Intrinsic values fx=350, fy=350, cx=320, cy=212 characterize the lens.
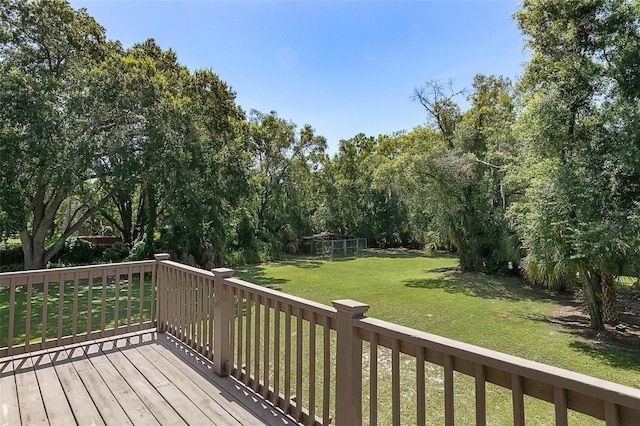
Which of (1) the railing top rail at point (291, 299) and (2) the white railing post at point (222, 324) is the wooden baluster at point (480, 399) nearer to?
(1) the railing top rail at point (291, 299)

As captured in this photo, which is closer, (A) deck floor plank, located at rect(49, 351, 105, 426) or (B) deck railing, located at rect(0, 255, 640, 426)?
(B) deck railing, located at rect(0, 255, 640, 426)

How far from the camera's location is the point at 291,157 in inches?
836

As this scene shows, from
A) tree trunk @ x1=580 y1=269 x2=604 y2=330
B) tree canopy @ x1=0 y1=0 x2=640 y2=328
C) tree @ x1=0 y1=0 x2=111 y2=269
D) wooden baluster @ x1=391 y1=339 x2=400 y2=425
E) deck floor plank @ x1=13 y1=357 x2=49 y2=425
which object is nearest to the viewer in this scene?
wooden baluster @ x1=391 y1=339 x2=400 y2=425

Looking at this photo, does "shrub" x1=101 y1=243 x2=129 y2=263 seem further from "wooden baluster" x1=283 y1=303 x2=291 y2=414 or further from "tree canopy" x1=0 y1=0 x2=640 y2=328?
"wooden baluster" x1=283 y1=303 x2=291 y2=414

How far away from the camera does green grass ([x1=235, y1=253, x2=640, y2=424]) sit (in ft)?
12.0

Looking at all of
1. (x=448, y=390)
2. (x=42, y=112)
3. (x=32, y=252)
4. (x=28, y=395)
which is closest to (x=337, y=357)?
(x=448, y=390)

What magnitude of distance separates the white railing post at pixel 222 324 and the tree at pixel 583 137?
5321 mm

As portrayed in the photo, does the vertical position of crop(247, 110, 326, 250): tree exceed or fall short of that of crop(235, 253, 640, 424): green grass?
it exceeds it

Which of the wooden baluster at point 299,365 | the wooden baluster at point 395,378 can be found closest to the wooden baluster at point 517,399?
the wooden baluster at point 395,378

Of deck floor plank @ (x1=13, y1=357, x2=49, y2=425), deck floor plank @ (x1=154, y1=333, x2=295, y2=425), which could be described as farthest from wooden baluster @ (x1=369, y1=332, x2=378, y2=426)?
deck floor plank @ (x1=13, y1=357, x2=49, y2=425)

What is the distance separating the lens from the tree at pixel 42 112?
8.29m

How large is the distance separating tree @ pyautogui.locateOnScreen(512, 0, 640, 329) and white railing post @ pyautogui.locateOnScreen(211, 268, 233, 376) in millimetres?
5321

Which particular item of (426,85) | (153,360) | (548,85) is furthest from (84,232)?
Answer: (548,85)

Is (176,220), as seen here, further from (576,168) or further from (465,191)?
(576,168)
